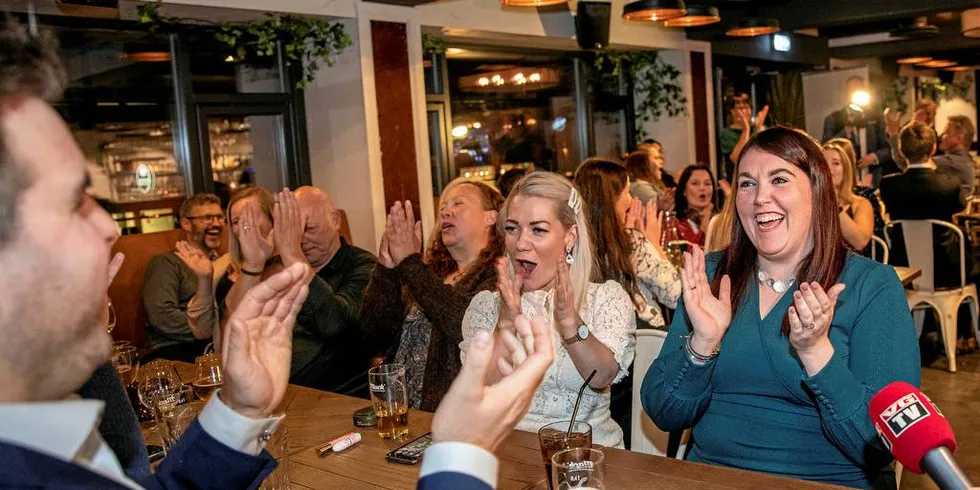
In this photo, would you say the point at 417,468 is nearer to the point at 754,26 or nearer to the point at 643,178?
the point at 643,178

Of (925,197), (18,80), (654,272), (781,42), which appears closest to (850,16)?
(781,42)

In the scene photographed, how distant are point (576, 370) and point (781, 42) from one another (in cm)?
940

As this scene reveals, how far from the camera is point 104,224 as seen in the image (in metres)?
1.08

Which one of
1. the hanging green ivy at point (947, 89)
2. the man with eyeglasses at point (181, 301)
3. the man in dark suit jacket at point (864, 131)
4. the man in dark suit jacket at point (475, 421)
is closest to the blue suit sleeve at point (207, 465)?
the man in dark suit jacket at point (475, 421)

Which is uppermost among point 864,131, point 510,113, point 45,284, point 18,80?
point 510,113

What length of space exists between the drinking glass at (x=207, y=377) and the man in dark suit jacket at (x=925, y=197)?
16.4 ft

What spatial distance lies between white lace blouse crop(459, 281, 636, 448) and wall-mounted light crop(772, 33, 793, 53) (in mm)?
8912

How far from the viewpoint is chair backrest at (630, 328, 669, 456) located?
8.70 feet

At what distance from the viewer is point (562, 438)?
1851 millimetres

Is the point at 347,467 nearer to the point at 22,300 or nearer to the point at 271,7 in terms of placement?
the point at 22,300

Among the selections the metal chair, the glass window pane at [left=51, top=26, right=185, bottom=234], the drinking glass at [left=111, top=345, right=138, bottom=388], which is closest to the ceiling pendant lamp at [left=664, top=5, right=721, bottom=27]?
the metal chair

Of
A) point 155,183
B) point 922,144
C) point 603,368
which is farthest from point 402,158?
point 603,368

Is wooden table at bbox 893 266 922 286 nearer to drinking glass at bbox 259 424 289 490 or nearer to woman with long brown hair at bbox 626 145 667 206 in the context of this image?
woman with long brown hair at bbox 626 145 667 206

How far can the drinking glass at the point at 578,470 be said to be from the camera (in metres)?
1.52
